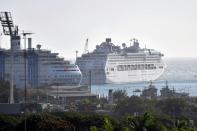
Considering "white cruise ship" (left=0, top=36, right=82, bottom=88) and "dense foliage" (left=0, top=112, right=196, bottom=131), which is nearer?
"dense foliage" (left=0, top=112, right=196, bottom=131)

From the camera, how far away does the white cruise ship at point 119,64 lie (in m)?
147

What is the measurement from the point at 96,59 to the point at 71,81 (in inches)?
896

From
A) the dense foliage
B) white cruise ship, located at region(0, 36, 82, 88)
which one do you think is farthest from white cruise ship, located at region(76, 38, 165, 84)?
the dense foliage

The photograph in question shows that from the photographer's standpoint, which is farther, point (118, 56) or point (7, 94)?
point (118, 56)

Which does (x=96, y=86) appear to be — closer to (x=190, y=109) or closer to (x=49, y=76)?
(x=49, y=76)

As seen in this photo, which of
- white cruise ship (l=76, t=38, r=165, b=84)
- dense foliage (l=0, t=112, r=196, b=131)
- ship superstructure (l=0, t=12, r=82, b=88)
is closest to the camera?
dense foliage (l=0, t=112, r=196, b=131)

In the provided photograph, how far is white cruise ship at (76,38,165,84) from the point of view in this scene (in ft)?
481

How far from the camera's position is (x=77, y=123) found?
173 feet

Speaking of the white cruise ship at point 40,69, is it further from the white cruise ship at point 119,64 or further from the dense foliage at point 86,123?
the dense foliage at point 86,123

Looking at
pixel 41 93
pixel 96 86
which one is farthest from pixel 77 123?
pixel 96 86

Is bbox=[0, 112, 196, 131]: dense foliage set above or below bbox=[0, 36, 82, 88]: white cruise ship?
below

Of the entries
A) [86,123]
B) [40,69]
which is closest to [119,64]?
[40,69]

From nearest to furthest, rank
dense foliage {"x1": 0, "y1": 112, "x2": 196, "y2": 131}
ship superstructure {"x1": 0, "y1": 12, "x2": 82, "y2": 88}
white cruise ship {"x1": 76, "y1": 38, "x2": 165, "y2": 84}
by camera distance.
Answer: dense foliage {"x1": 0, "y1": 112, "x2": 196, "y2": 131} → ship superstructure {"x1": 0, "y1": 12, "x2": 82, "y2": 88} → white cruise ship {"x1": 76, "y1": 38, "x2": 165, "y2": 84}

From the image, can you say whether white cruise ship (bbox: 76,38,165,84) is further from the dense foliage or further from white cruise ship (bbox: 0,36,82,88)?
the dense foliage
